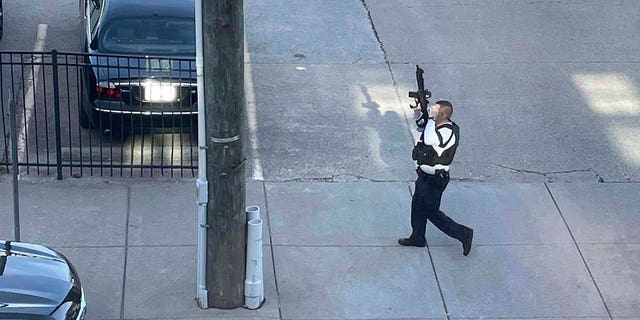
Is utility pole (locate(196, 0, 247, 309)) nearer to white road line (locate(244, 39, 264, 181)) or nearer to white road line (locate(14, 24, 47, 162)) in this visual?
white road line (locate(244, 39, 264, 181))

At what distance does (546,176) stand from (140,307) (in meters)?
4.51

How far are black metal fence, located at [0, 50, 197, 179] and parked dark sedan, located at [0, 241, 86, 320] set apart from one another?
2.88 m

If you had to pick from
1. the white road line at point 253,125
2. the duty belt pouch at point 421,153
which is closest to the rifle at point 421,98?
the duty belt pouch at point 421,153

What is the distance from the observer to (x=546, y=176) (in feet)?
33.4

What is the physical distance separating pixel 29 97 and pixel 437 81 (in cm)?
476

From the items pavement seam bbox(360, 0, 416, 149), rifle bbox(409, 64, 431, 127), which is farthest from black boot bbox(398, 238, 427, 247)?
pavement seam bbox(360, 0, 416, 149)

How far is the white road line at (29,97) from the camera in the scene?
33.6 feet

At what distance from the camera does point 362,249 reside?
8.72 metres

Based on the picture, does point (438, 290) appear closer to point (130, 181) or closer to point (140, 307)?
point (140, 307)

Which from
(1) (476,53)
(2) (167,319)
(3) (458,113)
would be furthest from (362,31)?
(2) (167,319)

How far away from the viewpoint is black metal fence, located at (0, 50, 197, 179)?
9883mm

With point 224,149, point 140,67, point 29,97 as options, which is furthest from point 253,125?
point 224,149

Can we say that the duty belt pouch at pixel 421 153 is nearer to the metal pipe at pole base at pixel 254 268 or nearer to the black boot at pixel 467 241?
the black boot at pixel 467 241

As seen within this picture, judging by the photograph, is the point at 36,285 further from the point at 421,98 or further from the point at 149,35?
the point at 149,35
